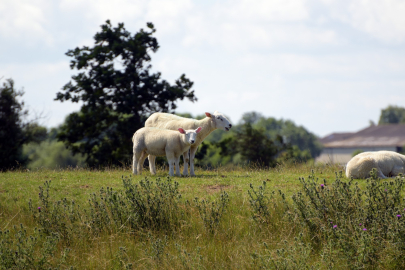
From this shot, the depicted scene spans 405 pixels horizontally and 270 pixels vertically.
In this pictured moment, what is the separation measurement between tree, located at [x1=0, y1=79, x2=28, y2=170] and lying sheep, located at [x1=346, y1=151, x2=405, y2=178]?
22.5 m

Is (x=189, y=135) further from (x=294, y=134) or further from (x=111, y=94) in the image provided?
(x=294, y=134)

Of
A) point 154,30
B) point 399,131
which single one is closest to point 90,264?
point 154,30

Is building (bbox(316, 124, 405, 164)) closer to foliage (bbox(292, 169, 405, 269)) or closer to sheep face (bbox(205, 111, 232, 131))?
sheep face (bbox(205, 111, 232, 131))

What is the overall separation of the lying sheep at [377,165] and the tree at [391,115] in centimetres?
15662

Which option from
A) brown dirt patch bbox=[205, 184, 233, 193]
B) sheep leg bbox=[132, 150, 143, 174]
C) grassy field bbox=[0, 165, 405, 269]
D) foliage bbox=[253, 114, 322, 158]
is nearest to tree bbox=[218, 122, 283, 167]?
sheep leg bbox=[132, 150, 143, 174]

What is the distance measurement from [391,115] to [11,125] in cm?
15284

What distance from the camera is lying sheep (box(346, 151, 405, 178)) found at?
1315 centimetres

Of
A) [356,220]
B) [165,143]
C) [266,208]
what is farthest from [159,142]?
[356,220]

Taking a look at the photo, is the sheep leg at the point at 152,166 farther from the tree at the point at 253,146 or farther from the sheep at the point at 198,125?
the tree at the point at 253,146

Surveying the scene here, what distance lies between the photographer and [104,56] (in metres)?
28.2

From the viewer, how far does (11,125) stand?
31031 mm

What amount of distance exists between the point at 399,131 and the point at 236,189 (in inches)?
4653

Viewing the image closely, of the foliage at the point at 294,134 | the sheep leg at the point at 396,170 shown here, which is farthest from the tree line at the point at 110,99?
the foliage at the point at 294,134

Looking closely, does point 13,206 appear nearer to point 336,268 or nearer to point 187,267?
point 187,267
